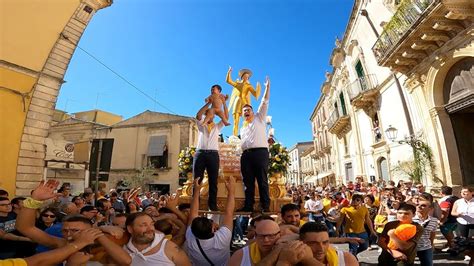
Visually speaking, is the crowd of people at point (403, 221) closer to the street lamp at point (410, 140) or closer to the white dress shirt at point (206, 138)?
the white dress shirt at point (206, 138)

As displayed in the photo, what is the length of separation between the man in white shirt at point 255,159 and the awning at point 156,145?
83.9ft

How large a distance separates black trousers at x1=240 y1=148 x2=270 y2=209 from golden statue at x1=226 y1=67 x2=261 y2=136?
266 centimetres

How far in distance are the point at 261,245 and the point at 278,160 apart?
360cm

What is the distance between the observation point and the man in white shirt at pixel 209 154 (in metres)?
4.49

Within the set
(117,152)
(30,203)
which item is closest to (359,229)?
(30,203)

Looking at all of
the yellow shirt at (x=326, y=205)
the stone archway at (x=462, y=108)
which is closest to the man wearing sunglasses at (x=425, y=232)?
the yellow shirt at (x=326, y=205)

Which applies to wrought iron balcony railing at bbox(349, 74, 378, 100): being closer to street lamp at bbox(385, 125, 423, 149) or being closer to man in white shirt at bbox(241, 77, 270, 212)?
street lamp at bbox(385, 125, 423, 149)

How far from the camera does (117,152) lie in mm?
30500

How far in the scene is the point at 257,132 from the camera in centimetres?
430

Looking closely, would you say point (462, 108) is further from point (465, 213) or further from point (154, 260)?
point (154, 260)

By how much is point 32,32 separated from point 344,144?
22459 mm

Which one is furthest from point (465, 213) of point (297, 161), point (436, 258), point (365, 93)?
point (297, 161)

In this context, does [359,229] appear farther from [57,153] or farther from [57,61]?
[57,153]

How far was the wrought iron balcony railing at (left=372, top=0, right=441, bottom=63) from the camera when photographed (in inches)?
401
